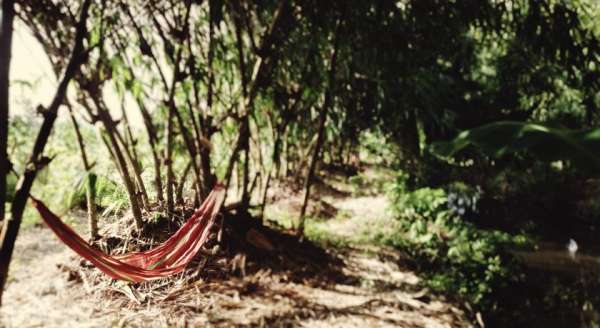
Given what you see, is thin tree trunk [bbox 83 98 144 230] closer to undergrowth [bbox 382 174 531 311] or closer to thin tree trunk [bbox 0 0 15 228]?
thin tree trunk [bbox 0 0 15 228]

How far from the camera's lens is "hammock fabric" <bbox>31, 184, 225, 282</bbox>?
0.58 meters

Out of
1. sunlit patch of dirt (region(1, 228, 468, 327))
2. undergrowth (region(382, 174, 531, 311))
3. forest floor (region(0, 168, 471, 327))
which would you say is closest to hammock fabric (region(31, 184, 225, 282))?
forest floor (region(0, 168, 471, 327))

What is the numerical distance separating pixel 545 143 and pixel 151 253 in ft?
7.68

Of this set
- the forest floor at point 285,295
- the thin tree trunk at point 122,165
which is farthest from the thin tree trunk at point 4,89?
the forest floor at point 285,295

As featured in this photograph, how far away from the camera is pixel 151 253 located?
639 millimetres

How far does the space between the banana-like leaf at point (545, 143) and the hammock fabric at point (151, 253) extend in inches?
83.3

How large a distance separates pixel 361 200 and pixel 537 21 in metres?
3.53

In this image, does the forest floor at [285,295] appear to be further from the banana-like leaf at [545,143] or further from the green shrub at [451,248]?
the banana-like leaf at [545,143]

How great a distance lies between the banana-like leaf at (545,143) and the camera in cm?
221

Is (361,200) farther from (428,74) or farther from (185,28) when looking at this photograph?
(185,28)

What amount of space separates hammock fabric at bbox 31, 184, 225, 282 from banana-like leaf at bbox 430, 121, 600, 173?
2.12 metres

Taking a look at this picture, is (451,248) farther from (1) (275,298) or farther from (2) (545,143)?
(1) (275,298)

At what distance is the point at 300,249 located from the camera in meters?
3.27

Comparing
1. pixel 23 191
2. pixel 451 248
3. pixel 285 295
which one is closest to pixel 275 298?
pixel 285 295
